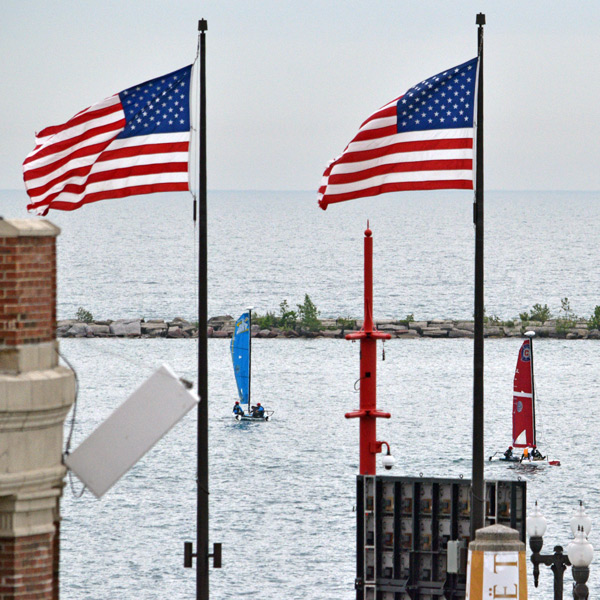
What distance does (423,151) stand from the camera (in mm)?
21750

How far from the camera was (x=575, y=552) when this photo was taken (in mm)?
24312

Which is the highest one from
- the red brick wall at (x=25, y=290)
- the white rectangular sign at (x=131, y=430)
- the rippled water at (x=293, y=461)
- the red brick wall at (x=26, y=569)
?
the red brick wall at (x=25, y=290)

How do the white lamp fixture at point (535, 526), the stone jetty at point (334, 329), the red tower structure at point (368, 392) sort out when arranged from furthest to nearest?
the stone jetty at point (334, 329)
the red tower structure at point (368, 392)
the white lamp fixture at point (535, 526)

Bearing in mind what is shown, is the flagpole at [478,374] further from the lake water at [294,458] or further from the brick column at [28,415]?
the brick column at [28,415]

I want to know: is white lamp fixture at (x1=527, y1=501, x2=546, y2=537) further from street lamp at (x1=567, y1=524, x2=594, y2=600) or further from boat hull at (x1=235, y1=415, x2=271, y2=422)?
boat hull at (x1=235, y1=415, x2=271, y2=422)

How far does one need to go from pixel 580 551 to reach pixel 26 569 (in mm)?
15305

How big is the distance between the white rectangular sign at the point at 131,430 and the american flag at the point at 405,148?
10.7 metres

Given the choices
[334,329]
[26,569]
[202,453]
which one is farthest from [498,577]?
[334,329]

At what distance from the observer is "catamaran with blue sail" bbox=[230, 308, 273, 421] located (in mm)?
78062

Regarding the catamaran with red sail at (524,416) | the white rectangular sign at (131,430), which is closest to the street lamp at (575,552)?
the white rectangular sign at (131,430)

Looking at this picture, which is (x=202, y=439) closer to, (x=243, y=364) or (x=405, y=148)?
(x=405, y=148)

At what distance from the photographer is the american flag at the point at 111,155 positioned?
21922mm

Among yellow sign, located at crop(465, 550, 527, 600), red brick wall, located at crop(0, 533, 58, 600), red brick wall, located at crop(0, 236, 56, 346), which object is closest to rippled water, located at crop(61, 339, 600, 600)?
yellow sign, located at crop(465, 550, 527, 600)

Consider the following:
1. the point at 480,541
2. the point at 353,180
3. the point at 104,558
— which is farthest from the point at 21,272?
the point at 104,558
